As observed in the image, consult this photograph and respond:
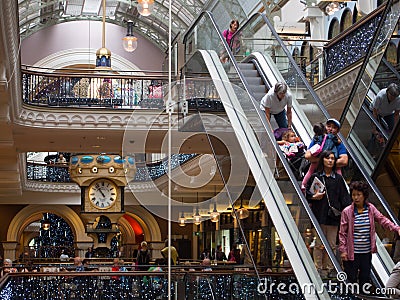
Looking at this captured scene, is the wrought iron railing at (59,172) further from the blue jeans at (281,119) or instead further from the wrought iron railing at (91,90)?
the blue jeans at (281,119)

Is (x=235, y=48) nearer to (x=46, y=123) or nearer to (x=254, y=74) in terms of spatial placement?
(x=254, y=74)

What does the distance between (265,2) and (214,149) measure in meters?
10.7

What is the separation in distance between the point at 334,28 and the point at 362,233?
13.1 m

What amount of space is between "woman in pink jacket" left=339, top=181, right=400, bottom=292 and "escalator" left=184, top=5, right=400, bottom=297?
0.15 metres

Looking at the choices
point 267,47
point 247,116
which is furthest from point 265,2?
point 247,116

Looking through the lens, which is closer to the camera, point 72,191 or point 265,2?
point 265,2

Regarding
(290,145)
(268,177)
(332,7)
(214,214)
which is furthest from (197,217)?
(268,177)

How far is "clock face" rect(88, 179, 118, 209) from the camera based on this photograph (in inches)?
891

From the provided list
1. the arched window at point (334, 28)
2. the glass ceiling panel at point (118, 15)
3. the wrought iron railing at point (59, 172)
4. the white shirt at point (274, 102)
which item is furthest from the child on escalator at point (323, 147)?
the glass ceiling panel at point (118, 15)

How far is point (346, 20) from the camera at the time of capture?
1898cm

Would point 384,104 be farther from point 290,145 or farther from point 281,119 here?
point 290,145

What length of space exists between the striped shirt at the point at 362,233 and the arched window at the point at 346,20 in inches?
473

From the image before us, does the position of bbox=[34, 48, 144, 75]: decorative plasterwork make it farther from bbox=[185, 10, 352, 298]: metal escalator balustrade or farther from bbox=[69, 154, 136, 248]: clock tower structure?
bbox=[185, 10, 352, 298]: metal escalator balustrade

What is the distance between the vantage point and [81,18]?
3016 cm
